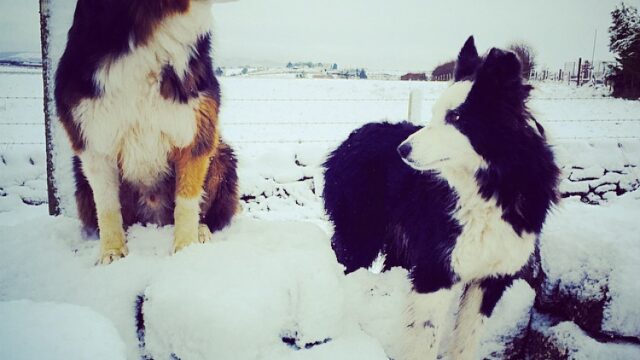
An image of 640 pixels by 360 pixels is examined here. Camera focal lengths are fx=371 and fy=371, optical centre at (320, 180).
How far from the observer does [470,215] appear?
77.9 inches

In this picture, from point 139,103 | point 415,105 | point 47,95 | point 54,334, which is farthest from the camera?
point 415,105

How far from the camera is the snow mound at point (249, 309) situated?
1.37 meters

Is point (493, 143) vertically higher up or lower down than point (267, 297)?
higher up

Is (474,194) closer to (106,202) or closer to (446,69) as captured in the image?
(106,202)

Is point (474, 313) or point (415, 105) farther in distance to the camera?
point (415, 105)

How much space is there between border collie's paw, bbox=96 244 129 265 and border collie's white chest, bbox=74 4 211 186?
460 mm

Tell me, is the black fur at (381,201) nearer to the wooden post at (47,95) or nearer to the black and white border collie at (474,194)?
the black and white border collie at (474,194)

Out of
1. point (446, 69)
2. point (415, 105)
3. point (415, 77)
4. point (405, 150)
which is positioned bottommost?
point (405, 150)

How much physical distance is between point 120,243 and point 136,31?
1.02 metres

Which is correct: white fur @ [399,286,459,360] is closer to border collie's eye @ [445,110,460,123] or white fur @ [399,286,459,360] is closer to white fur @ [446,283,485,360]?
white fur @ [446,283,485,360]

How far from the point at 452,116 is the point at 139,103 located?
156cm

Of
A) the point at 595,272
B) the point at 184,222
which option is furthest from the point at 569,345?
the point at 184,222

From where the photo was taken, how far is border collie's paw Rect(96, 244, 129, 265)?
70.2 inches

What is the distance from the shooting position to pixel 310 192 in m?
5.14
